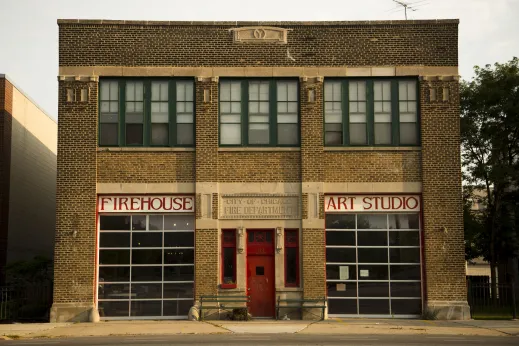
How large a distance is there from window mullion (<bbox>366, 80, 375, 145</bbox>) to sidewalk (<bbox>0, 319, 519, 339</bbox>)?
649 centimetres

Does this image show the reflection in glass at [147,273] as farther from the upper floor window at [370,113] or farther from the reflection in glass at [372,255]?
the upper floor window at [370,113]

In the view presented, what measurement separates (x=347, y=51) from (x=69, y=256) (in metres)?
12.3

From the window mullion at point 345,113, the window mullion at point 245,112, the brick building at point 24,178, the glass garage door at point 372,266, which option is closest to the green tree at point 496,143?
the glass garage door at point 372,266

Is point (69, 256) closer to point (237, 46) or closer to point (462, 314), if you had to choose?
point (237, 46)

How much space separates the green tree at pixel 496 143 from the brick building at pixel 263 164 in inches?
309

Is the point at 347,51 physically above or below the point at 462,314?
above

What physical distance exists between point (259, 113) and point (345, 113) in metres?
3.12

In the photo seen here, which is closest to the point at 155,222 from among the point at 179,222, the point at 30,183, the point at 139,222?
the point at 139,222

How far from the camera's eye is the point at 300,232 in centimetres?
2659

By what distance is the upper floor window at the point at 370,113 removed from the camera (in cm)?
2698

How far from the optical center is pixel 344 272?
1054 inches

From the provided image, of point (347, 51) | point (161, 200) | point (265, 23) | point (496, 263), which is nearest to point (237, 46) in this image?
point (265, 23)

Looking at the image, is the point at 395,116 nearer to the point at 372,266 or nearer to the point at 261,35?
the point at 372,266

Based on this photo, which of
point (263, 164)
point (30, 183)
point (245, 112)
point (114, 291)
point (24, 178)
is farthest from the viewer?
point (30, 183)
